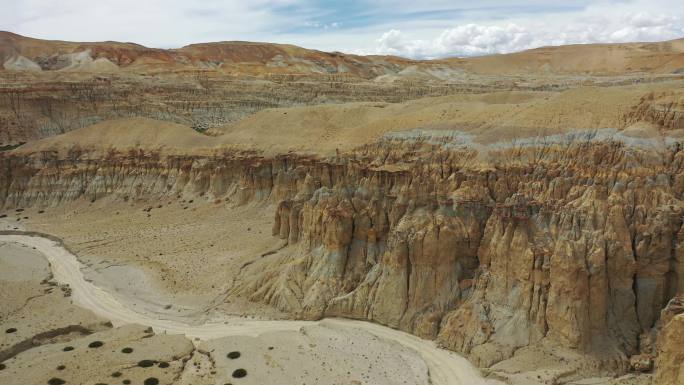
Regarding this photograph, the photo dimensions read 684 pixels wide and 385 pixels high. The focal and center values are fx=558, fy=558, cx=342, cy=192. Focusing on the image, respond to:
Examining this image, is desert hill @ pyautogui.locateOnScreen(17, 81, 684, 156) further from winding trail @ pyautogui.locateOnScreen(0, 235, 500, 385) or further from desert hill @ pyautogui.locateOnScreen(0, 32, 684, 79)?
desert hill @ pyautogui.locateOnScreen(0, 32, 684, 79)

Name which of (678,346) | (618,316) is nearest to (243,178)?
(618,316)

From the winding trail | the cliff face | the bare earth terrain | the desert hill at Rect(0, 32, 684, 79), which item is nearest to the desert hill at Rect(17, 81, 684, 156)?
the bare earth terrain

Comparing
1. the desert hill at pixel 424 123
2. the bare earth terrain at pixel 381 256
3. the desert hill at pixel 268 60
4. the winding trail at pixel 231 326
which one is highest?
the desert hill at pixel 268 60

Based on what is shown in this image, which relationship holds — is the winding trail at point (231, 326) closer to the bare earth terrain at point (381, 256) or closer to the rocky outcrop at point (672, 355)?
the bare earth terrain at point (381, 256)

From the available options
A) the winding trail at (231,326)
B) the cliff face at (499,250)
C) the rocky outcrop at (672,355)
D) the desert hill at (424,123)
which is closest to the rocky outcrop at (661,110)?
the desert hill at (424,123)

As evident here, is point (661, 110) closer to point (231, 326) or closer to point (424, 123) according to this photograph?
point (424, 123)

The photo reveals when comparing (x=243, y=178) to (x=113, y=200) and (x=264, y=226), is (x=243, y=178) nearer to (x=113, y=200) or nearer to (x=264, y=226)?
(x=264, y=226)
